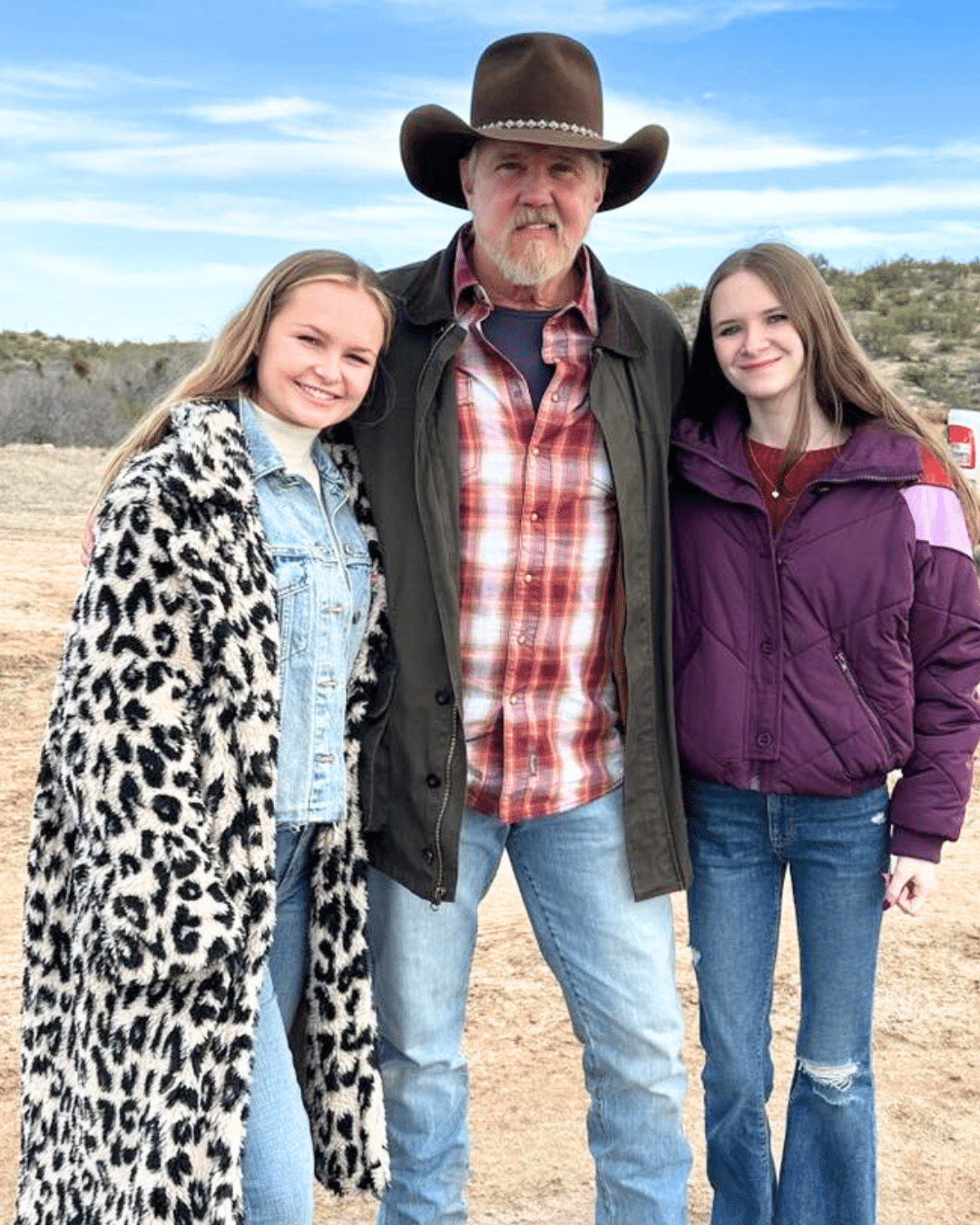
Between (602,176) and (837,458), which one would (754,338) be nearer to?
(837,458)

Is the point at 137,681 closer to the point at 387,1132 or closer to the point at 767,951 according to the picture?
the point at 387,1132

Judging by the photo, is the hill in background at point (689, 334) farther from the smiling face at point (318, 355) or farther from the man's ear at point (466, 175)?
the smiling face at point (318, 355)

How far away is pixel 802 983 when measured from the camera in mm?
3348

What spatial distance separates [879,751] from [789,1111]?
93 centimetres

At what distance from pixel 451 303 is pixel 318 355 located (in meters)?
0.45

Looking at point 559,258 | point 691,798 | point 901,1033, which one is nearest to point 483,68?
point 559,258

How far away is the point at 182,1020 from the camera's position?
2.75m

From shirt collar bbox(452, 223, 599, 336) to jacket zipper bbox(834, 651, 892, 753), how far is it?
2.84ft

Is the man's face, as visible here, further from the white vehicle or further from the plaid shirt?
the white vehicle

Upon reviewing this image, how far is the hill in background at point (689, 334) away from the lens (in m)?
22.6

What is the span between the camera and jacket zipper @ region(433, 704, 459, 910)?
3143mm

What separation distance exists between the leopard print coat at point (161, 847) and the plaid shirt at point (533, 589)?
1.48ft

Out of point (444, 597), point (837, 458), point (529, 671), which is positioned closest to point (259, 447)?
point (444, 597)

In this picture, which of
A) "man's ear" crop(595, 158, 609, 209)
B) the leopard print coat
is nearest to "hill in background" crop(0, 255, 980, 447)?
"man's ear" crop(595, 158, 609, 209)
